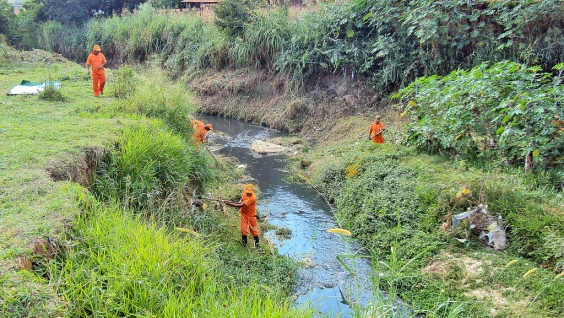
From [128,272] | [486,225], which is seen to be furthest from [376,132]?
[128,272]

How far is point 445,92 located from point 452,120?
64 centimetres

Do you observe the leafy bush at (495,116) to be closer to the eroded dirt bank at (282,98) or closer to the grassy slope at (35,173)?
the eroded dirt bank at (282,98)

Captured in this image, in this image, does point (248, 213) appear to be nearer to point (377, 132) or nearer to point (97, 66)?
point (377, 132)

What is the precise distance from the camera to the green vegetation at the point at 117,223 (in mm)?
3574

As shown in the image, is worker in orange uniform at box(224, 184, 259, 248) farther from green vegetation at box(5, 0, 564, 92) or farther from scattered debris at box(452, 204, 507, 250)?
green vegetation at box(5, 0, 564, 92)

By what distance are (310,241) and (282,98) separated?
9714mm

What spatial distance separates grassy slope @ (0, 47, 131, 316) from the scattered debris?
5.32 metres

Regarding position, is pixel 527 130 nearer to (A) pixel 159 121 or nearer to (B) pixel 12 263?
(A) pixel 159 121

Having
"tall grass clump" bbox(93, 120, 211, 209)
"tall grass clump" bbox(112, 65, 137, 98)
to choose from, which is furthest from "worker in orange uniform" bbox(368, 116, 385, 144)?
"tall grass clump" bbox(112, 65, 137, 98)

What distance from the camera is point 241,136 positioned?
Result: 14.7 m

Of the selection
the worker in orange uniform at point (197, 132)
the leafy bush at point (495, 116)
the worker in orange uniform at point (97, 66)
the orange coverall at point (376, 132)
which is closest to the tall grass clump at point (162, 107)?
the worker in orange uniform at point (197, 132)

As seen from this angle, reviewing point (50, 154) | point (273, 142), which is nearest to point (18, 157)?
point (50, 154)

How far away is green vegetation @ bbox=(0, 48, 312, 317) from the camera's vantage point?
3.57m

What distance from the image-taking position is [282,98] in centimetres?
1625
